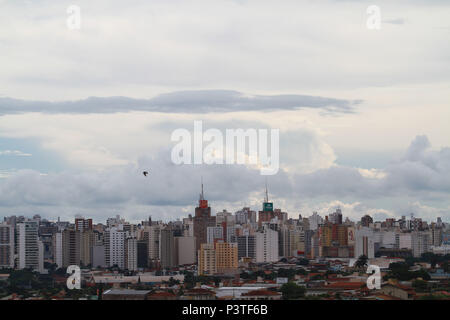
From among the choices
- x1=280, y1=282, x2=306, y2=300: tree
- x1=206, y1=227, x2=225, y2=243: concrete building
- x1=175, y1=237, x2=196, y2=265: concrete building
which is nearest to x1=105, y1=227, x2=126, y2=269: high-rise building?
x1=175, y1=237, x2=196, y2=265: concrete building

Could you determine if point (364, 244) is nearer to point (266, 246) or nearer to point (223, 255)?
point (266, 246)

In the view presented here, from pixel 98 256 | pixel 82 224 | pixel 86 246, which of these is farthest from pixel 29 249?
pixel 82 224

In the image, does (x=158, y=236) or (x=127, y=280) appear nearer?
(x=127, y=280)
